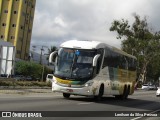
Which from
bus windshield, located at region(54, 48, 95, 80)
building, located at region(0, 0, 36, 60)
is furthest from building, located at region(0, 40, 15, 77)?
building, located at region(0, 0, 36, 60)

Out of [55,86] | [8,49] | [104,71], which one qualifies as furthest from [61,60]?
[8,49]

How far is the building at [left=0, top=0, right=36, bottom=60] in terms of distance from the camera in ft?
327

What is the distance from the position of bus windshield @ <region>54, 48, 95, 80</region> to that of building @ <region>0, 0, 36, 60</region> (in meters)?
76.3

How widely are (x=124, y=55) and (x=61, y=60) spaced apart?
7943mm

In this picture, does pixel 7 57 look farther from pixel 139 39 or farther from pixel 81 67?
pixel 139 39

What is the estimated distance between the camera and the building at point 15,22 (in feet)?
327

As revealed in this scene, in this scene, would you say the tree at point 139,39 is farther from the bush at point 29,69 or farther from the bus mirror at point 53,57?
the bus mirror at point 53,57

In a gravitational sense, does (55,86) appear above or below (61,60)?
below

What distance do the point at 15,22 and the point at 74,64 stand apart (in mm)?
78429

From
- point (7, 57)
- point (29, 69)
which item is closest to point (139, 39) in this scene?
point (29, 69)

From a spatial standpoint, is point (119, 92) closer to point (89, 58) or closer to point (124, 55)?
point (124, 55)

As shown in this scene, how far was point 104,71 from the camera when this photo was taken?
2611 centimetres

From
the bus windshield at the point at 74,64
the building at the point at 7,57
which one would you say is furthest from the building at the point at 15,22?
the bus windshield at the point at 74,64

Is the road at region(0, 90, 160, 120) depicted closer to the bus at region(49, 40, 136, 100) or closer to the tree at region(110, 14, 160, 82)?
the bus at region(49, 40, 136, 100)
